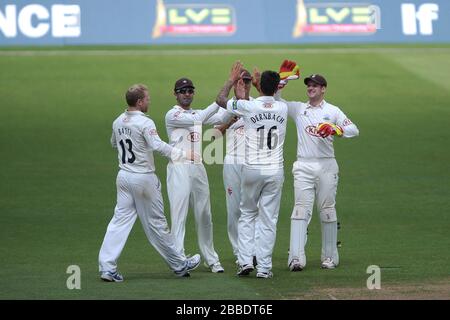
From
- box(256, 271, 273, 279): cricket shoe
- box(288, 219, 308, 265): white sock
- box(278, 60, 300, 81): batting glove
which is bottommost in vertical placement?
box(256, 271, 273, 279): cricket shoe

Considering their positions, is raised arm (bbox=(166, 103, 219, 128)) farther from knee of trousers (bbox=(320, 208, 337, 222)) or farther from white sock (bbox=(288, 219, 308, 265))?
knee of trousers (bbox=(320, 208, 337, 222))

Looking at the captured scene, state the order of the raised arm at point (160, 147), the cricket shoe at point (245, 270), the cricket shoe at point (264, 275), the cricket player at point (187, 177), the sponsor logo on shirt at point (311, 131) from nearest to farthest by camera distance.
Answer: the raised arm at point (160, 147) < the cricket shoe at point (264, 275) < the cricket shoe at point (245, 270) < the cricket player at point (187, 177) < the sponsor logo on shirt at point (311, 131)

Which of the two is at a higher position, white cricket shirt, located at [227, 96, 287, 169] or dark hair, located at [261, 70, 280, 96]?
dark hair, located at [261, 70, 280, 96]

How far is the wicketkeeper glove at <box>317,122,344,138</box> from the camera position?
47.5 feet

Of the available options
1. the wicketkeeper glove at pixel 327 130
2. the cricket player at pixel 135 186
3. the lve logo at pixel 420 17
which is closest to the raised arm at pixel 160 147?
the cricket player at pixel 135 186

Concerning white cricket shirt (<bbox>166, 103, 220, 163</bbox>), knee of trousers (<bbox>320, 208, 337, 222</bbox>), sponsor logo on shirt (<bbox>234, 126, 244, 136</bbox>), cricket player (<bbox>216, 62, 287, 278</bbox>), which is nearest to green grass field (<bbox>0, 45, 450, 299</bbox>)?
cricket player (<bbox>216, 62, 287, 278</bbox>)

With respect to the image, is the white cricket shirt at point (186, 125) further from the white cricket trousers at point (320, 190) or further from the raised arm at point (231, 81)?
the white cricket trousers at point (320, 190)

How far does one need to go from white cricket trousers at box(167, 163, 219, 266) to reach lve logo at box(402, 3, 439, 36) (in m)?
17.1

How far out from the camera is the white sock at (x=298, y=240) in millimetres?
14672

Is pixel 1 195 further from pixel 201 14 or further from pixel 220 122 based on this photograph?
pixel 201 14

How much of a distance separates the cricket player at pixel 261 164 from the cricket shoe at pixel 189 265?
0.57 m

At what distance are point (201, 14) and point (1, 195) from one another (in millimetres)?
11328
